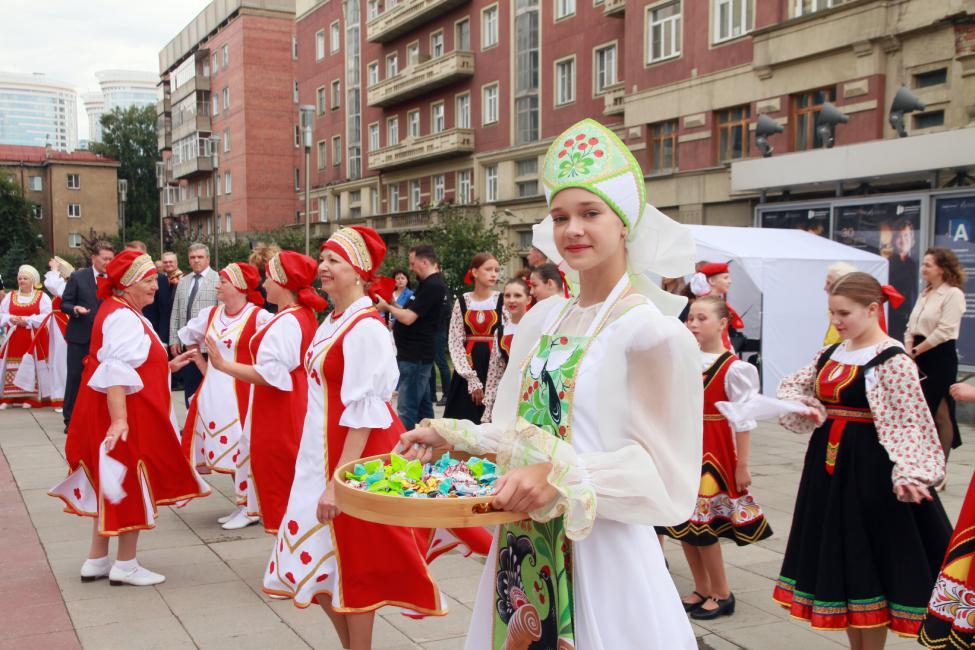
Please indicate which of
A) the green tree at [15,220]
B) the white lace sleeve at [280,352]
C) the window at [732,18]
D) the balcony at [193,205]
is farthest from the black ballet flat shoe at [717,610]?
the balcony at [193,205]

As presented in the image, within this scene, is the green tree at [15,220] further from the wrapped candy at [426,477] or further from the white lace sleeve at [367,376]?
the wrapped candy at [426,477]

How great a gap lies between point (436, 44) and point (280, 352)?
37034mm

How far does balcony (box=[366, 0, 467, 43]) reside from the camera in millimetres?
37938

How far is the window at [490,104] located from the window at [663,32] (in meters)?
10.5

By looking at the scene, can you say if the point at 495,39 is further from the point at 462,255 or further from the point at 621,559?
the point at 621,559

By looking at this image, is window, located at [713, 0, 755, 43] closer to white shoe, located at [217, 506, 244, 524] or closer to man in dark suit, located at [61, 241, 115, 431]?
man in dark suit, located at [61, 241, 115, 431]

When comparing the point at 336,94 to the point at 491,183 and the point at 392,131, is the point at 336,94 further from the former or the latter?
the point at 491,183

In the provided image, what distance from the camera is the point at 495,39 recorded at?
115ft

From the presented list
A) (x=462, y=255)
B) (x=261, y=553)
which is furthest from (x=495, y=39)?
(x=261, y=553)

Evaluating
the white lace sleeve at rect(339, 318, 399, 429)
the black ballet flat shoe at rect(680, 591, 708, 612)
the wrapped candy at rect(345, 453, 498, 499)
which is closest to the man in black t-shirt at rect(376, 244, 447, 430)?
the black ballet flat shoe at rect(680, 591, 708, 612)

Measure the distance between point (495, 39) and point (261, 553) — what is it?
105 feet

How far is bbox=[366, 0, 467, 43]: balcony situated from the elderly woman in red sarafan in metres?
34.1

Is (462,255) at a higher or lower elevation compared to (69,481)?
higher

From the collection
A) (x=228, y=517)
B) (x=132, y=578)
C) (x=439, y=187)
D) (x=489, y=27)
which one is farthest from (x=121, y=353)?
(x=439, y=187)
